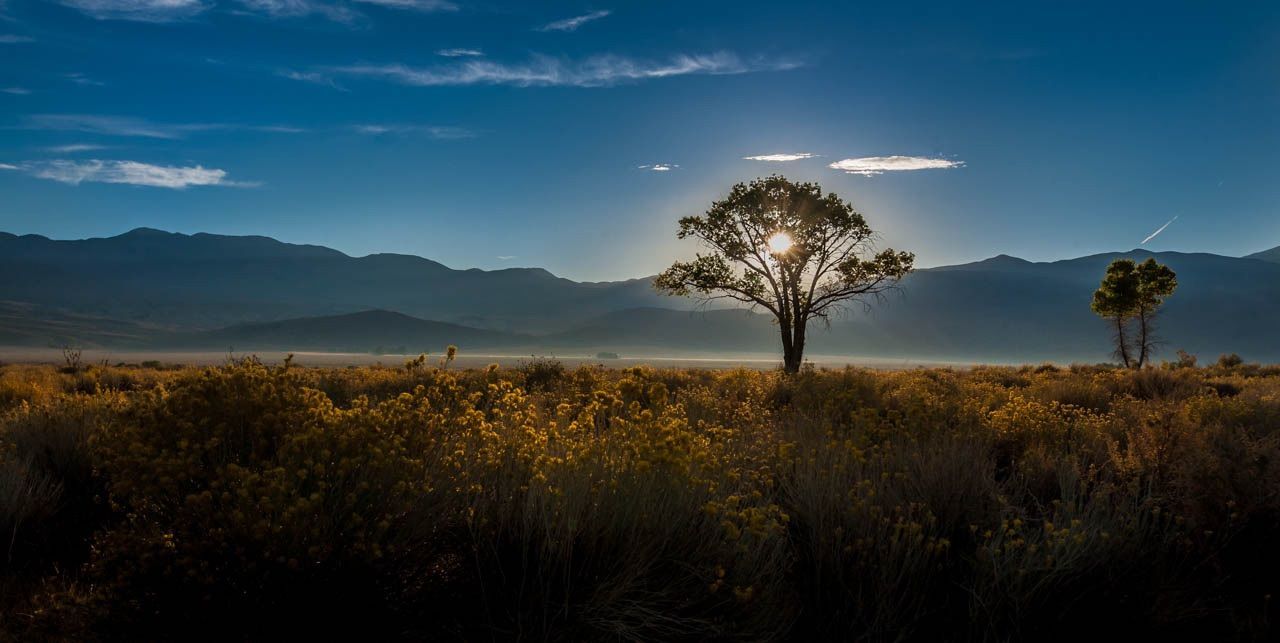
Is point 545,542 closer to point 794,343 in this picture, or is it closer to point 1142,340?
point 794,343

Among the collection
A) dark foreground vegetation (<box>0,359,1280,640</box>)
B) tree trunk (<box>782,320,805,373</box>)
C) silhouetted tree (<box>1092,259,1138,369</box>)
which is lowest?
dark foreground vegetation (<box>0,359,1280,640</box>)

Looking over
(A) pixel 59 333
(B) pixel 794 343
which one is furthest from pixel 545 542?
(A) pixel 59 333

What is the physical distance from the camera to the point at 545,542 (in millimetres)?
4391

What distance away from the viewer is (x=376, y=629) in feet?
13.9

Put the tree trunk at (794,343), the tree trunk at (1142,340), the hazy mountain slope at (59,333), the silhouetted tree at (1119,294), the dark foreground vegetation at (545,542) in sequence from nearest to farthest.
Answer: the dark foreground vegetation at (545,542) < the tree trunk at (794,343) < the tree trunk at (1142,340) < the silhouetted tree at (1119,294) < the hazy mountain slope at (59,333)

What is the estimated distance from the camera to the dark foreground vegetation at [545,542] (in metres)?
4.18

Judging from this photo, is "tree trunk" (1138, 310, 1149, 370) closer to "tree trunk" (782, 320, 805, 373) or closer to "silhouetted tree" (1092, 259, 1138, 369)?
"silhouetted tree" (1092, 259, 1138, 369)

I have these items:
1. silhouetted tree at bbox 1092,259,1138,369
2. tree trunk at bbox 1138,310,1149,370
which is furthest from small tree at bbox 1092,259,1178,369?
tree trunk at bbox 1138,310,1149,370

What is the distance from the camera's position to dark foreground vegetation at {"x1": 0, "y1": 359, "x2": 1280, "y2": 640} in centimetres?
418

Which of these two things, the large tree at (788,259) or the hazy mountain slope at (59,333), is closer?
the large tree at (788,259)

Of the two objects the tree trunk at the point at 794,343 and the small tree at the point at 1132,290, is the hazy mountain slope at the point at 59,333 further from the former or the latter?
the small tree at the point at 1132,290

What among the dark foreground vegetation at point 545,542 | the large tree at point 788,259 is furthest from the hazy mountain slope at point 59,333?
the dark foreground vegetation at point 545,542

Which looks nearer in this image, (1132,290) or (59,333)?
(1132,290)

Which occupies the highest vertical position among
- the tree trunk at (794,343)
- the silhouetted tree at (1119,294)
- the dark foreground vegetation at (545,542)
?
the silhouetted tree at (1119,294)
